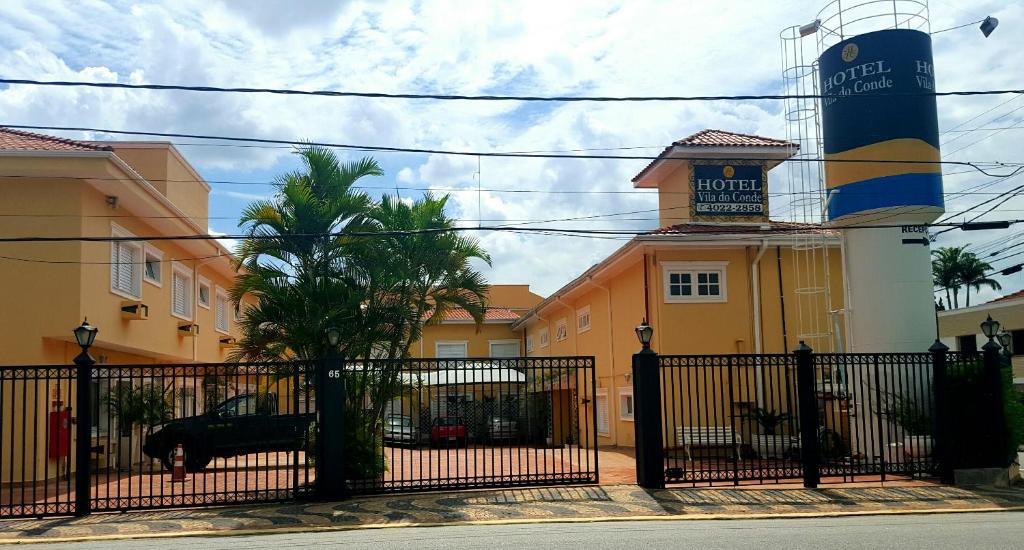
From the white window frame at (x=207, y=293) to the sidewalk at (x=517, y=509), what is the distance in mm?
13743

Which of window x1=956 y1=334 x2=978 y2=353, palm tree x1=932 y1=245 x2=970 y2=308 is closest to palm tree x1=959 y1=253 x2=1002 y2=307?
palm tree x1=932 y1=245 x2=970 y2=308

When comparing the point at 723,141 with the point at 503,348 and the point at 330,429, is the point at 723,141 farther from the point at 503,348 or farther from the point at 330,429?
the point at 503,348

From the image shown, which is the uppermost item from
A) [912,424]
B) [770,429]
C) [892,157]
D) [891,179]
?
[892,157]

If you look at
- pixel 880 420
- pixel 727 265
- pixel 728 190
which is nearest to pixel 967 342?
pixel 728 190

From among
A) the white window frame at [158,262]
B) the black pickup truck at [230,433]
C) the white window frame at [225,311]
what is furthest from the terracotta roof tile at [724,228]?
the white window frame at [225,311]

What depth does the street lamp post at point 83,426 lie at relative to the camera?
1321 centimetres

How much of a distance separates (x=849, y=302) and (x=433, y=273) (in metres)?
8.79

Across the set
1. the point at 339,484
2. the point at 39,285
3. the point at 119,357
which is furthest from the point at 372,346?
the point at 119,357

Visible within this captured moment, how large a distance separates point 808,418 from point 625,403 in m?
10.6

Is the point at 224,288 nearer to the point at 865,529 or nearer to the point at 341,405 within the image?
the point at 341,405

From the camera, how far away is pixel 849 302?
61.8 feet

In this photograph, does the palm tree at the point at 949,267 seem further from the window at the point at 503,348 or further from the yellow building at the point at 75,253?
the yellow building at the point at 75,253

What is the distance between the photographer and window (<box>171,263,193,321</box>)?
23719 millimetres

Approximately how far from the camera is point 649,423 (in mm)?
14453
